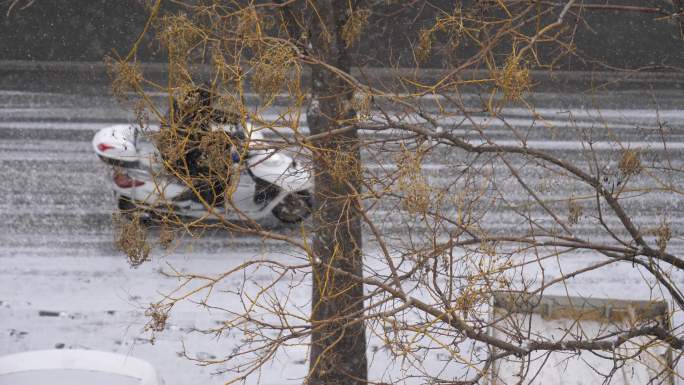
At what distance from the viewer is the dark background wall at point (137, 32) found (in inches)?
782

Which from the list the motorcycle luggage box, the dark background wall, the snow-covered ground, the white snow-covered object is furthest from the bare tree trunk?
the dark background wall

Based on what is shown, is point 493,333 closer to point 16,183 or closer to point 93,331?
point 93,331

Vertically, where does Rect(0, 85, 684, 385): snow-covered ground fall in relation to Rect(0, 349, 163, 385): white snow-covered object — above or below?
above

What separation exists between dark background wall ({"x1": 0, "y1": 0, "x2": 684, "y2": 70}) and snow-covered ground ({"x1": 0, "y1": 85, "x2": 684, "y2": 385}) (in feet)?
12.2

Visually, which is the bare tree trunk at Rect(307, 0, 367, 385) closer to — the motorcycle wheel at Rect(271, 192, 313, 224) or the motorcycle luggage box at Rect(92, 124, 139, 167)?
the motorcycle wheel at Rect(271, 192, 313, 224)

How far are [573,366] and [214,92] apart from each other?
3966 millimetres

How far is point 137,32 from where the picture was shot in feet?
66.3

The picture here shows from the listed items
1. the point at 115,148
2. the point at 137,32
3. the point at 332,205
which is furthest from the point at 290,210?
the point at 137,32

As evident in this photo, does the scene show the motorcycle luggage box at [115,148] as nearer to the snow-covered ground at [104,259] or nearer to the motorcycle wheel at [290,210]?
the snow-covered ground at [104,259]

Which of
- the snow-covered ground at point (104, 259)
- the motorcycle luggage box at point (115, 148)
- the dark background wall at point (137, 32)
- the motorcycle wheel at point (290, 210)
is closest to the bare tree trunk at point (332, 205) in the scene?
the snow-covered ground at point (104, 259)

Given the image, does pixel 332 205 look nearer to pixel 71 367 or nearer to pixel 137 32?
pixel 71 367

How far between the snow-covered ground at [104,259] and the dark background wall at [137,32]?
3.72m

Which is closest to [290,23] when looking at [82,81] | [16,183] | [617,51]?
[16,183]

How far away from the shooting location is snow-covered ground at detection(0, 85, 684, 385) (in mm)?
9805
